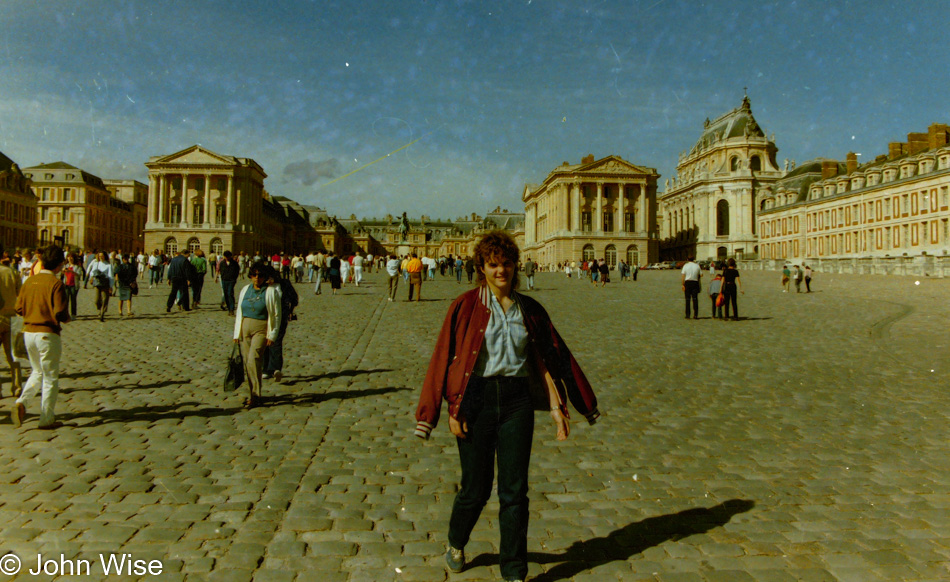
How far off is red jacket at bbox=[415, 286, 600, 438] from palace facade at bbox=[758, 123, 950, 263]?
54.7m

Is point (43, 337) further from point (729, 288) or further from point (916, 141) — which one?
point (916, 141)

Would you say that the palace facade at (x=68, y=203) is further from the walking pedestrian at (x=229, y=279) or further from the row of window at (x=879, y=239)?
the row of window at (x=879, y=239)

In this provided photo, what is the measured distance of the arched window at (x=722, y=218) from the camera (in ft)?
324

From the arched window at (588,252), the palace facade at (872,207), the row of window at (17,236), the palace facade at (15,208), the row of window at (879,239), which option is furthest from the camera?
the arched window at (588,252)

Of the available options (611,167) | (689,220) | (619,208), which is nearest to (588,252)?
(619,208)

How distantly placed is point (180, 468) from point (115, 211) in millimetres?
112599

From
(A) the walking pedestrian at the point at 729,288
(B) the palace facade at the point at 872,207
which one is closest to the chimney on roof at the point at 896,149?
(B) the palace facade at the point at 872,207

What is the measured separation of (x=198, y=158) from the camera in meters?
91.2

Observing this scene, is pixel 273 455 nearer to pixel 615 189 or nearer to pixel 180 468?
pixel 180 468

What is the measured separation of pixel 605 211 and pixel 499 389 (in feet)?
306

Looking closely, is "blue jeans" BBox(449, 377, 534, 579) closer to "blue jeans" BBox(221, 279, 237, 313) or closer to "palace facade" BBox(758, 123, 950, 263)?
"blue jeans" BBox(221, 279, 237, 313)

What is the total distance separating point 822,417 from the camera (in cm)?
777

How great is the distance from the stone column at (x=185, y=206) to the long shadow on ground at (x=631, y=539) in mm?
94247

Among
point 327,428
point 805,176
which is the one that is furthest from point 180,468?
point 805,176
